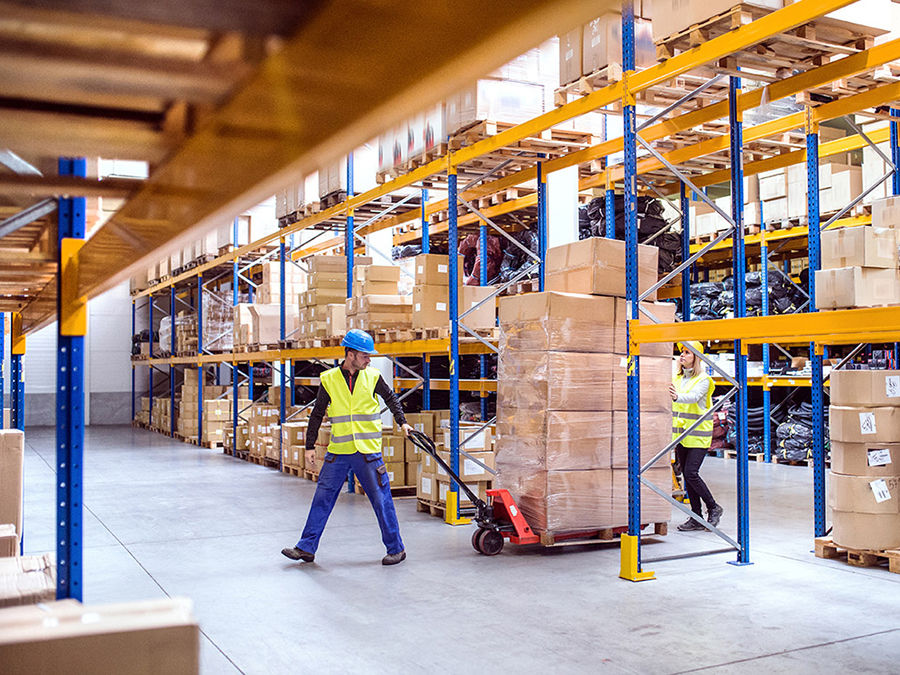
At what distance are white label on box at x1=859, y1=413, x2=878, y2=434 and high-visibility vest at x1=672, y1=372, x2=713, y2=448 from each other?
5.49 ft

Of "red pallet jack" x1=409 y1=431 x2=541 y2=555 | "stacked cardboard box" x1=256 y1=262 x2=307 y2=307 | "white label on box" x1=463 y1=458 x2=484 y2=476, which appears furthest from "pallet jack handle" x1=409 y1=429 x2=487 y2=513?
"stacked cardboard box" x1=256 y1=262 x2=307 y2=307

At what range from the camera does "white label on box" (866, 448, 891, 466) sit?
6.50m

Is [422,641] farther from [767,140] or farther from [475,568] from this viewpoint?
[767,140]

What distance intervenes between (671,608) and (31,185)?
182 inches

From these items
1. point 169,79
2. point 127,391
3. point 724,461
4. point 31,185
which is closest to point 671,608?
point 31,185

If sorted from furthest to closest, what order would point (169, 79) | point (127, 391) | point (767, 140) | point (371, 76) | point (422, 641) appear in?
point (127, 391)
point (767, 140)
point (422, 641)
point (169, 79)
point (371, 76)

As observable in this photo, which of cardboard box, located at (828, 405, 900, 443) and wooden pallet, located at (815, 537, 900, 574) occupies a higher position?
cardboard box, located at (828, 405, 900, 443)

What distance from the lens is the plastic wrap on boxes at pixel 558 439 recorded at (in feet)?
23.4

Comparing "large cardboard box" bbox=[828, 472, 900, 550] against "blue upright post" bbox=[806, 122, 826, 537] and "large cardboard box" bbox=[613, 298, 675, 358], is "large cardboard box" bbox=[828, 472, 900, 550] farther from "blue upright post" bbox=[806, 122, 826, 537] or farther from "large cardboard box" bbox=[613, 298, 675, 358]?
"large cardboard box" bbox=[613, 298, 675, 358]

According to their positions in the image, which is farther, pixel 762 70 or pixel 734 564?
pixel 734 564

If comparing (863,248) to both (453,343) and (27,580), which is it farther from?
(27,580)

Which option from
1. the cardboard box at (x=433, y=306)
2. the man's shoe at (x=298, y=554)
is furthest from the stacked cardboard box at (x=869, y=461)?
the cardboard box at (x=433, y=306)

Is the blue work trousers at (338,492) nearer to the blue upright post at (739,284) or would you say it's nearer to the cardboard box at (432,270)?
the blue upright post at (739,284)

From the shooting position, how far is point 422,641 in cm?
495
